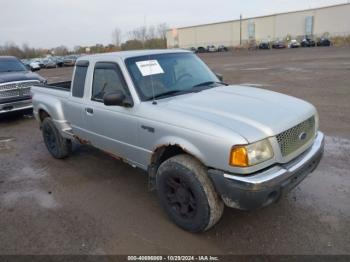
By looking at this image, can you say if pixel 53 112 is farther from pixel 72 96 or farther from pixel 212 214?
pixel 212 214

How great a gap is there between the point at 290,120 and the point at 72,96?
333 cm

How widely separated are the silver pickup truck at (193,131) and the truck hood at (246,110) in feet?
0.03

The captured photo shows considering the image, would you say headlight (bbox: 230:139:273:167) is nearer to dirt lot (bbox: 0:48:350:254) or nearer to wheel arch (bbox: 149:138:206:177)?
wheel arch (bbox: 149:138:206:177)

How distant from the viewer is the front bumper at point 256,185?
2.84 meters

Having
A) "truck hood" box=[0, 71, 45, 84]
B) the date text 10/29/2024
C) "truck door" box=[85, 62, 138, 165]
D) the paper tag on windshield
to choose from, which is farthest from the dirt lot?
"truck hood" box=[0, 71, 45, 84]

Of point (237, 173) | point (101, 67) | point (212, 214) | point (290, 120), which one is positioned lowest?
point (212, 214)

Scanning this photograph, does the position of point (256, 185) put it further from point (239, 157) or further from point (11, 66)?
point (11, 66)

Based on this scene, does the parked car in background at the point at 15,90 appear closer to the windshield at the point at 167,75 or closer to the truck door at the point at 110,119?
the truck door at the point at 110,119

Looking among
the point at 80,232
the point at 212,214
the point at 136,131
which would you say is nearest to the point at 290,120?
the point at 212,214

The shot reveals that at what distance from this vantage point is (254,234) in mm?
3373

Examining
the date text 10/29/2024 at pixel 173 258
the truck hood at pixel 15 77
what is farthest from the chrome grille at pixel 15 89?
the date text 10/29/2024 at pixel 173 258

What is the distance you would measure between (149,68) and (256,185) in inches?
80.8

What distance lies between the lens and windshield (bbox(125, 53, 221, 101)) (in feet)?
12.8

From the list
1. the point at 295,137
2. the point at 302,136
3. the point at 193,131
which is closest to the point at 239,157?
the point at 193,131
